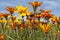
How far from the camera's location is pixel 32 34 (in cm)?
257

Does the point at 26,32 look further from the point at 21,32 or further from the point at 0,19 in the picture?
the point at 0,19

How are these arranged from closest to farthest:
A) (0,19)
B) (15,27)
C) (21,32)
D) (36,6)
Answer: (36,6) → (15,27) → (21,32) → (0,19)

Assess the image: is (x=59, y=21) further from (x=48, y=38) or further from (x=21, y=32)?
→ (x=21, y=32)

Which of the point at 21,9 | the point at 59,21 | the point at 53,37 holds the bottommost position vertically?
A: the point at 53,37

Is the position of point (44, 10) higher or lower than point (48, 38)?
higher

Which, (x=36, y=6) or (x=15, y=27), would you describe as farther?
(x=15, y=27)

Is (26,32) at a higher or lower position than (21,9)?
lower

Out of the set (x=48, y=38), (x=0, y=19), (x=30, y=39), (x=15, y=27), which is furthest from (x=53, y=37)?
(x=0, y=19)

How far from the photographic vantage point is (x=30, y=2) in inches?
97.8

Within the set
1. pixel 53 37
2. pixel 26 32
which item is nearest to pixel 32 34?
pixel 26 32

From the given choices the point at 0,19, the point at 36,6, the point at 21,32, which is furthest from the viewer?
the point at 0,19

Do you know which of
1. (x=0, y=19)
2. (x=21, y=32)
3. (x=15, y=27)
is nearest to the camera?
(x=15, y=27)

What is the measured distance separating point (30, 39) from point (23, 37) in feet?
0.31

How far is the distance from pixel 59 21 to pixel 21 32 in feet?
1.80
